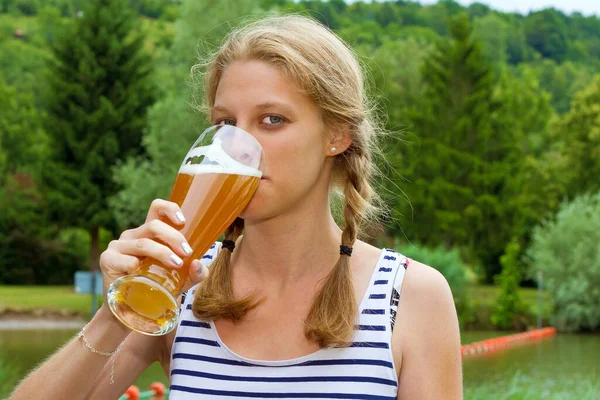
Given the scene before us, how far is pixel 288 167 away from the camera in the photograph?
168 cm

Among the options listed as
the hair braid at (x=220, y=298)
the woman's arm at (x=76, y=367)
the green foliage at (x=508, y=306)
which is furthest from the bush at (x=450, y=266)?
the woman's arm at (x=76, y=367)

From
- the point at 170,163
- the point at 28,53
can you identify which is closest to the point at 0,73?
the point at 28,53

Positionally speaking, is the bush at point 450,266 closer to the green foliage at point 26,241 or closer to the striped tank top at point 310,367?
the green foliage at point 26,241

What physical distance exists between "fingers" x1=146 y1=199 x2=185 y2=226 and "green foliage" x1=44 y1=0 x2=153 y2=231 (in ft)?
113

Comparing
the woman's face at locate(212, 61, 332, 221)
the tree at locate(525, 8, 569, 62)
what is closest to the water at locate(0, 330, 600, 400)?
the woman's face at locate(212, 61, 332, 221)

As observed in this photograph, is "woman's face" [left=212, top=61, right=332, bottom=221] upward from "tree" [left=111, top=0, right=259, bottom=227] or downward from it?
upward

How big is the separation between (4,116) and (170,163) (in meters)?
12.2

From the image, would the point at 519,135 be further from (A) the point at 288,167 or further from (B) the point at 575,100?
(A) the point at 288,167

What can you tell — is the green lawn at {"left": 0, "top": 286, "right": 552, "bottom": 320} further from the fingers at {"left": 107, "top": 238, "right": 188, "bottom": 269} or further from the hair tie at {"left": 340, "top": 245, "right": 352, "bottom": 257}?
the fingers at {"left": 107, "top": 238, "right": 188, "bottom": 269}

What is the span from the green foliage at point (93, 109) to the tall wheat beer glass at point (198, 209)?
34.4 metres

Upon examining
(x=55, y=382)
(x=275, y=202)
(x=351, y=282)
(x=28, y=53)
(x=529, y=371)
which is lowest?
(x=28, y=53)

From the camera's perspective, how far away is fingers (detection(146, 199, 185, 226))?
1508 mm

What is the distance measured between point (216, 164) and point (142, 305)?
274 mm

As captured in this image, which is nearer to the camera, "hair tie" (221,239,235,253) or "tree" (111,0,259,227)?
"hair tie" (221,239,235,253)
